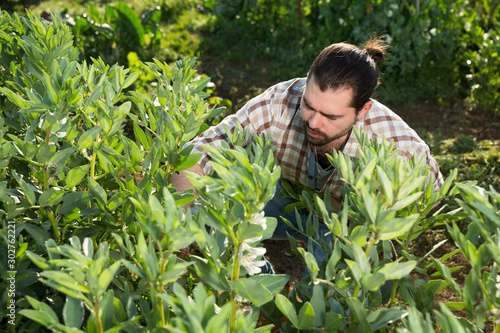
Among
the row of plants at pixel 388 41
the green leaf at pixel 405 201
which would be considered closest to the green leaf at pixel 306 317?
the green leaf at pixel 405 201

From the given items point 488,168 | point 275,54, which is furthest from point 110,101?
point 275,54

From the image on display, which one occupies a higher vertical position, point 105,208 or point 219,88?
point 105,208

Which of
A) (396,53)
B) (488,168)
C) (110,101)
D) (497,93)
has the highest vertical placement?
(110,101)

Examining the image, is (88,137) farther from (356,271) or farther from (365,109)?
(365,109)

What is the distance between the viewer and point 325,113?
7.18ft

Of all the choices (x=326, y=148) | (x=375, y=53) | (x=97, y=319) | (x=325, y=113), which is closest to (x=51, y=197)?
(x=97, y=319)

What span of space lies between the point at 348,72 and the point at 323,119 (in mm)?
242

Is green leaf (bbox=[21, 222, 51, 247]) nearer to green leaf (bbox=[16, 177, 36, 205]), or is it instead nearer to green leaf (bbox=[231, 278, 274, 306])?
green leaf (bbox=[16, 177, 36, 205])

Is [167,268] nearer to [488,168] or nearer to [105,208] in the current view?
[105,208]

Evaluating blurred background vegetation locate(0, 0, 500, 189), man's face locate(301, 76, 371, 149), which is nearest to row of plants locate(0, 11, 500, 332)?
man's face locate(301, 76, 371, 149)

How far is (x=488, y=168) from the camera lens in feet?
11.8

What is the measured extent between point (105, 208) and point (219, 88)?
11.9ft

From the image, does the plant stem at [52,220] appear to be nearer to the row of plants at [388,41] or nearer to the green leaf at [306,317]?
the green leaf at [306,317]

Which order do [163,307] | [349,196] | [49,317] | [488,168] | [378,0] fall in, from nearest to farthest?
[49,317], [163,307], [349,196], [488,168], [378,0]
